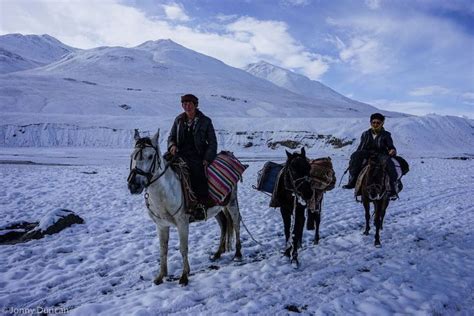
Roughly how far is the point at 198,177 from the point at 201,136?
2.54 feet

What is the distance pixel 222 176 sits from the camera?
21.0 ft

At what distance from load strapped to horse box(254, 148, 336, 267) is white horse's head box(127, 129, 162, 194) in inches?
103

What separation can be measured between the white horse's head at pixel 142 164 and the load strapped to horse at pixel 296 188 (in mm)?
2610

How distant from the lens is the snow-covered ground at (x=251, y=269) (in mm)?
4840

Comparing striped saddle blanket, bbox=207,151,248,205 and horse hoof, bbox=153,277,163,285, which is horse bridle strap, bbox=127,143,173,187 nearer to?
striped saddle blanket, bbox=207,151,248,205

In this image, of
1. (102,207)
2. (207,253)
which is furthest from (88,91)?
(207,253)

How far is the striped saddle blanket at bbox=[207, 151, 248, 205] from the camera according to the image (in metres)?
6.14

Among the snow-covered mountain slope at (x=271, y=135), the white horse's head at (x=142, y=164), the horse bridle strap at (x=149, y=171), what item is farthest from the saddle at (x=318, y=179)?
the snow-covered mountain slope at (x=271, y=135)

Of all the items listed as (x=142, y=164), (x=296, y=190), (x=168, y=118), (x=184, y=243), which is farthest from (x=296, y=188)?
(x=168, y=118)

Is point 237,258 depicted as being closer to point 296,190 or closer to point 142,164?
point 296,190

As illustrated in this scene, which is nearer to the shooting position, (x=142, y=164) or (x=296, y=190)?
(x=142, y=164)

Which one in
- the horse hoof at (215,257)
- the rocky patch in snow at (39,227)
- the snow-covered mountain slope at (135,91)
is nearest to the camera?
the horse hoof at (215,257)

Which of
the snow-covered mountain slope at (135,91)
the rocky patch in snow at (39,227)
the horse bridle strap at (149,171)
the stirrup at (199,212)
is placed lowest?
the rocky patch in snow at (39,227)

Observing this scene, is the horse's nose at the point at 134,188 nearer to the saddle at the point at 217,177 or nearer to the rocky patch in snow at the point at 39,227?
the saddle at the point at 217,177
